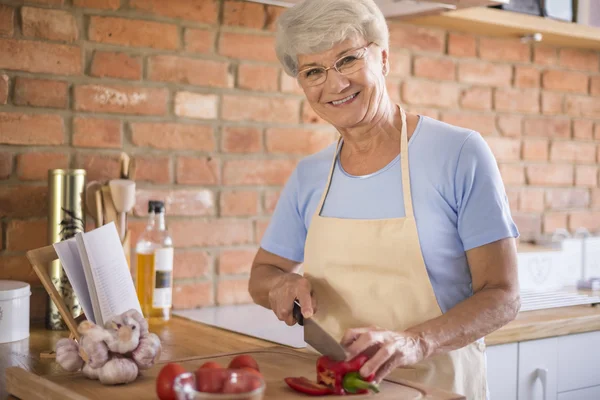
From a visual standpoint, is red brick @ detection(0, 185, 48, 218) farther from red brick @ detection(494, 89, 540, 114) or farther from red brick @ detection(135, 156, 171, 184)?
red brick @ detection(494, 89, 540, 114)

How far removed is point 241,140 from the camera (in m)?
2.20

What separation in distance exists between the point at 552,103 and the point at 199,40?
135 cm

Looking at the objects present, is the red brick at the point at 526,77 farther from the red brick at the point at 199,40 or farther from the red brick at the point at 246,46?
the red brick at the point at 199,40

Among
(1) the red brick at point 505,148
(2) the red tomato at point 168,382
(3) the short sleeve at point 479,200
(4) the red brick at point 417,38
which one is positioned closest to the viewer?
(2) the red tomato at point 168,382

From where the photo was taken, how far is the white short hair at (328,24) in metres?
1.48

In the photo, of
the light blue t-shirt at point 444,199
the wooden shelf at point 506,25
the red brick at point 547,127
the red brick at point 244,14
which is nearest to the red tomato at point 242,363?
the light blue t-shirt at point 444,199

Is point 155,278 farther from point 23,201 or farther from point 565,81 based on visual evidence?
point 565,81

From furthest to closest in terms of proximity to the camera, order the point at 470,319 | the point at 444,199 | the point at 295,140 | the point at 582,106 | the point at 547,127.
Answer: the point at 582,106 < the point at 547,127 < the point at 295,140 < the point at 444,199 < the point at 470,319

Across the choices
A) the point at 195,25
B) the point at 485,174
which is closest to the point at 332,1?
the point at 485,174

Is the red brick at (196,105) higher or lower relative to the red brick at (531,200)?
higher

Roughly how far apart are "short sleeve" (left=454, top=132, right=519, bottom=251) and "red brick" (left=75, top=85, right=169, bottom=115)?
2.95 ft

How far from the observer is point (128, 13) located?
79.3 inches

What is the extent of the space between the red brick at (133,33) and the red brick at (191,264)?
53 centimetres

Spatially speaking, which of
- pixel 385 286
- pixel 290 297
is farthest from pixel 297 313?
pixel 385 286
